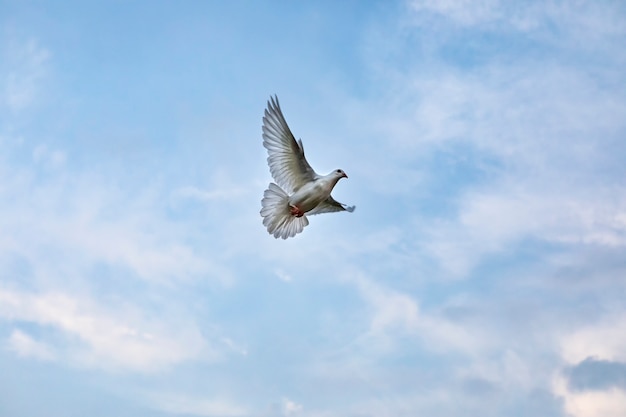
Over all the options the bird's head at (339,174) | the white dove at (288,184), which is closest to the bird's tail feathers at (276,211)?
the white dove at (288,184)

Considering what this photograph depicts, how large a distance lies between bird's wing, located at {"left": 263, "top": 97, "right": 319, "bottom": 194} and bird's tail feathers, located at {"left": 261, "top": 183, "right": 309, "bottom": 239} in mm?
330

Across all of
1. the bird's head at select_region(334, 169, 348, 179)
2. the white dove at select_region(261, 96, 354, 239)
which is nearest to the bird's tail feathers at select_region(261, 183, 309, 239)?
the white dove at select_region(261, 96, 354, 239)

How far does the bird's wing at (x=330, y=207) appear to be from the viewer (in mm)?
27672

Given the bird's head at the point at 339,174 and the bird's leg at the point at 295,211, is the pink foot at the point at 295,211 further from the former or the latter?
the bird's head at the point at 339,174

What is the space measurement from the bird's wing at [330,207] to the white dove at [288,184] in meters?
0.92

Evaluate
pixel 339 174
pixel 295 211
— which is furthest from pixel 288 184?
pixel 339 174

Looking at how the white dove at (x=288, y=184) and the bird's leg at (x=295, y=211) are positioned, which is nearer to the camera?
the white dove at (x=288, y=184)

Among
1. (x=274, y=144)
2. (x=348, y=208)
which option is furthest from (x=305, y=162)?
(x=348, y=208)

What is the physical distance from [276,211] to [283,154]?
221 cm

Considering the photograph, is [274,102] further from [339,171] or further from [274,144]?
[339,171]

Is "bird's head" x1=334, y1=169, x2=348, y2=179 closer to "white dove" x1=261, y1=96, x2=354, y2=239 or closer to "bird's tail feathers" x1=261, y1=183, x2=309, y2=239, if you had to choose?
"white dove" x1=261, y1=96, x2=354, y2=239

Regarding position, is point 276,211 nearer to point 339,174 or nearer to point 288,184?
point 288,184

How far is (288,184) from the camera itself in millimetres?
26219

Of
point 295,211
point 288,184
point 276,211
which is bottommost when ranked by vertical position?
point 276,211
